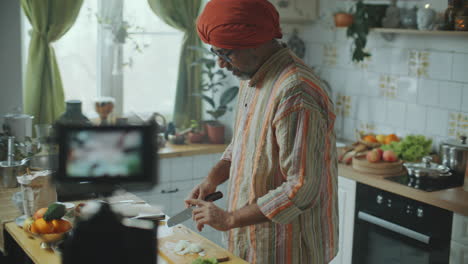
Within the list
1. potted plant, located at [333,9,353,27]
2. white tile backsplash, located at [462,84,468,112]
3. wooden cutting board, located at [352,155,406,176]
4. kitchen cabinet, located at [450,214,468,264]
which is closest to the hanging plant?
potted plant, located at [333,9,353,27]

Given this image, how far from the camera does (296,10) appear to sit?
3902mm

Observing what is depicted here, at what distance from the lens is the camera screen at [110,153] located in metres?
0.62

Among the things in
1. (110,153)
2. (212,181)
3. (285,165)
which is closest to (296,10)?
(212,181)

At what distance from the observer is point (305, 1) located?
3.93 metres

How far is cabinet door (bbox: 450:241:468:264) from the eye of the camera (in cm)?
268

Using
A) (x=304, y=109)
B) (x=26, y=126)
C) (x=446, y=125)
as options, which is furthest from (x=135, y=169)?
(x=446, y=125)

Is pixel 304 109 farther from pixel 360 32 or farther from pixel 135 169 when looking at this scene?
pixel 360 32

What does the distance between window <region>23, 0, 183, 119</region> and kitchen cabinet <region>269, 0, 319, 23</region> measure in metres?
0.72

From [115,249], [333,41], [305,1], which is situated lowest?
[115,249]

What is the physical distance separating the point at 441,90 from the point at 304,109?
1948 mm

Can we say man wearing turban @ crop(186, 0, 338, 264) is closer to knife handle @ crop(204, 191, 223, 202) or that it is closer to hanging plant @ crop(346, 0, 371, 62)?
knife handle @ crop(204, 191, 223, 202)

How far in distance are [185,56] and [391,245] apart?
1.88m

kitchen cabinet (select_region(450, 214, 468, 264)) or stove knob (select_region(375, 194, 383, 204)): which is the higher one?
stove knob (select_region(375, 194, 383, 204))

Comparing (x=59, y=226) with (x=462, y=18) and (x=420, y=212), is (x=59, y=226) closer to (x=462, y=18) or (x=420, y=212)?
(x=420, y=212)
